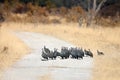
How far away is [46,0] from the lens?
6669cm

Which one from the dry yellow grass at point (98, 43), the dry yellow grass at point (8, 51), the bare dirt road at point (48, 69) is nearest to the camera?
the bare dirt road at point (48, 69)

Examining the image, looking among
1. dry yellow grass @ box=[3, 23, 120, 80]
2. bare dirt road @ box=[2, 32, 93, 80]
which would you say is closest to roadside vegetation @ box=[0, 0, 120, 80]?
dry yellow grass @ box=[3, 23, 120, 80]

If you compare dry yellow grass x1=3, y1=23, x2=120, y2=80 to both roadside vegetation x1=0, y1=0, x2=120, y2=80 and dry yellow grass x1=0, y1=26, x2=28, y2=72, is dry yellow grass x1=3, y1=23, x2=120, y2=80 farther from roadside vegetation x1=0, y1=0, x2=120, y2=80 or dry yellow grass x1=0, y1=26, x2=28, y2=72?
dry yellow grass x1=0, y1=26, x2=28, y2=72

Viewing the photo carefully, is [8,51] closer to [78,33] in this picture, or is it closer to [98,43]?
[98,43]

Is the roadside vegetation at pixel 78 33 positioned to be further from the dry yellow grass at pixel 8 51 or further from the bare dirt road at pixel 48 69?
the bare dirt road at pixel 48 69

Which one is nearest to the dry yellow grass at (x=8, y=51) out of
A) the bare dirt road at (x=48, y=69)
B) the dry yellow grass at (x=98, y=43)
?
the bare dirt road at (x=48, y=69)

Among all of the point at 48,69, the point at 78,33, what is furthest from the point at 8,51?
the point at 78,33

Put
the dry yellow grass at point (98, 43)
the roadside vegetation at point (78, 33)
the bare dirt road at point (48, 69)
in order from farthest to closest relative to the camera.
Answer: the roadside vegetation at point (78, 33)
the dry yellow grass at point (98, 43)
the bare dirt road at point (48, 69)

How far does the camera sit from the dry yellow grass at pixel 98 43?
15219 mm

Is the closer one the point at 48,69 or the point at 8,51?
the point at 48,69

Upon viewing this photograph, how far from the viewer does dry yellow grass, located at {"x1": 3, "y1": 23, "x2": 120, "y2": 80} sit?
1522cm

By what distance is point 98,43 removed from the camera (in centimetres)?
2616

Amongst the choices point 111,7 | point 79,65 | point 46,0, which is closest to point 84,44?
point 79,65

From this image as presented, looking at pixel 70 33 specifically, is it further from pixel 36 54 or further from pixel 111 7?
pixel 111 7
